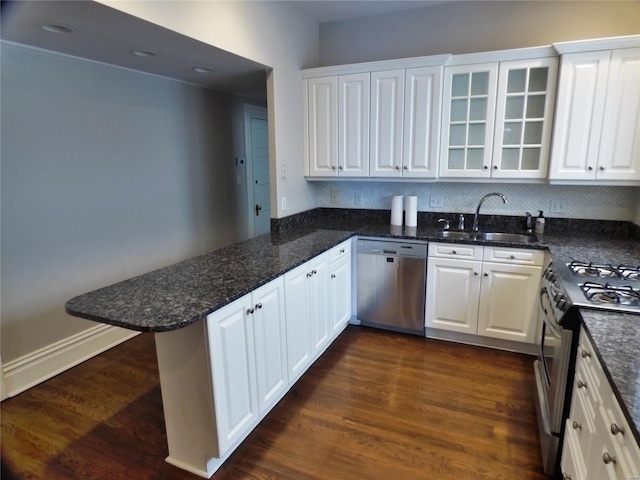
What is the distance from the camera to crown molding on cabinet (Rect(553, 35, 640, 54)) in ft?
8.11

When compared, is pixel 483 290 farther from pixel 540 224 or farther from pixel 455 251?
pixel 540 224

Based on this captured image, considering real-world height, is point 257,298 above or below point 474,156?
below

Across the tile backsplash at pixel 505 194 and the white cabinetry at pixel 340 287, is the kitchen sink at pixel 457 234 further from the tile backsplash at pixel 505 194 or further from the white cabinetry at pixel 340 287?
the white cabinetry at pixel 340 287

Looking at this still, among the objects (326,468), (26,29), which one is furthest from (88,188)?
(326,468)

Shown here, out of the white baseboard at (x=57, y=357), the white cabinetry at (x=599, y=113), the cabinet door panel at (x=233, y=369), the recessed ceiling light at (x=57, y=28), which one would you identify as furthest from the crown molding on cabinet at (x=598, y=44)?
the white baseboard at (x=57, y=357)

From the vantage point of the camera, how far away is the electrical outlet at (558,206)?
3084 mm

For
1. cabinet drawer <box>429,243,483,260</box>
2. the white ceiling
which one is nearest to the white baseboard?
the white ceiling

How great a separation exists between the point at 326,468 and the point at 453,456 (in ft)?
2.11

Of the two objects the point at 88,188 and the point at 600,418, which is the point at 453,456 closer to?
the point at 600,418

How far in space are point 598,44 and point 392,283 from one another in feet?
7.04

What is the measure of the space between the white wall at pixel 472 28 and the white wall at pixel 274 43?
13.9 inches

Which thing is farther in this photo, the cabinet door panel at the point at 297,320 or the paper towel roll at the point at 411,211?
the paper towel roll at the point at 411,211

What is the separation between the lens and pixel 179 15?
201 centimetres

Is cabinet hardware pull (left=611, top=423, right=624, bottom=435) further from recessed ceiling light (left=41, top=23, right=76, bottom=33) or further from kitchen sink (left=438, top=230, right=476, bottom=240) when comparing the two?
recessed ceiling light (left=41, top=23, right=76, bottom=33)
